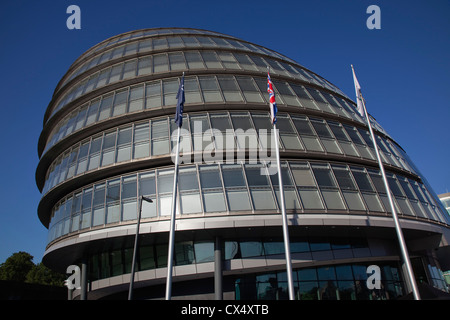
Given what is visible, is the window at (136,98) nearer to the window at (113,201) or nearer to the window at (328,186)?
the window at (113,201)

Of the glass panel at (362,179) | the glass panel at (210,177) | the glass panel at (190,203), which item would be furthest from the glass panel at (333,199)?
the glass panel at (190,203)

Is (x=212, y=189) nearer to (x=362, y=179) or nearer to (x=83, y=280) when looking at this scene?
(x=362, y=179)

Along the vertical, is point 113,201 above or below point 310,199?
above

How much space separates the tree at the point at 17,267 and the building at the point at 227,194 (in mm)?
46362

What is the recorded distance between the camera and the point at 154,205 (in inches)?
682

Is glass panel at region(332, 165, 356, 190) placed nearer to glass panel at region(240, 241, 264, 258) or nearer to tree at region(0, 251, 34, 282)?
glass panel at region(240, 241, 264, 258)

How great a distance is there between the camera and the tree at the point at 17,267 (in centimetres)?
5908

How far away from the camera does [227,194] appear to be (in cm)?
1714

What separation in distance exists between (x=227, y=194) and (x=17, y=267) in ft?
205

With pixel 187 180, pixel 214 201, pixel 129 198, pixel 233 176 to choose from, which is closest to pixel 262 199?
pixel 233 176

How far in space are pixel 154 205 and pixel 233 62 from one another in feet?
47.1

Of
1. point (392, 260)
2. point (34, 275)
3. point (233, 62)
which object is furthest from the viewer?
point (34, 275)

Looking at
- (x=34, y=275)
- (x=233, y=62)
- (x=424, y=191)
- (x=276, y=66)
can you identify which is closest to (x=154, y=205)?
(x=233, y=62)
